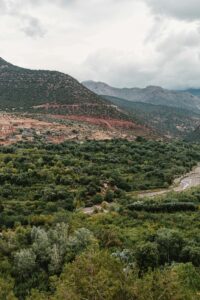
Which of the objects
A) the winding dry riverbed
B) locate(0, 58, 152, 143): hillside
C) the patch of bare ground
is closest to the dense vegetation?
the winding dry riverbed

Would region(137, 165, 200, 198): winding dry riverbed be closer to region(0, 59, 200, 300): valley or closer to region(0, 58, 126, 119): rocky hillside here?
region(0, 59, 200, 300): valley

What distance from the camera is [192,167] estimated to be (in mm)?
112562

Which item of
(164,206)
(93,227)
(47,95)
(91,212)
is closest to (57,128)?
(47,95)

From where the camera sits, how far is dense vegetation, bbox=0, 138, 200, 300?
26.9m

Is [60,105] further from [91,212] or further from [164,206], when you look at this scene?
[164,206]

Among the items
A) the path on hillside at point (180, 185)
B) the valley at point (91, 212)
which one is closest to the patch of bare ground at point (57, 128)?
the valley at point (91, 212)

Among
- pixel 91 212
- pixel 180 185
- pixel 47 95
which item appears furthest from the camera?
pixel 47 95

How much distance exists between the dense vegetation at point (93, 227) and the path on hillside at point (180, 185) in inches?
55.0

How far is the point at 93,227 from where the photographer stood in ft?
188

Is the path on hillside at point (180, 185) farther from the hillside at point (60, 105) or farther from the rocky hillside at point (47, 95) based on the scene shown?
the rocky hillside at point (47, 95)

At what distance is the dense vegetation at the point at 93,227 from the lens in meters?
26.9

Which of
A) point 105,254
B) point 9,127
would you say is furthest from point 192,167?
point 105,254

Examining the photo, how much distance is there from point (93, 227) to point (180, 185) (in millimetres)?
37158

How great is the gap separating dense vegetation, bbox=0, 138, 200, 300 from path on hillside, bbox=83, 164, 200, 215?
1.40 meters
